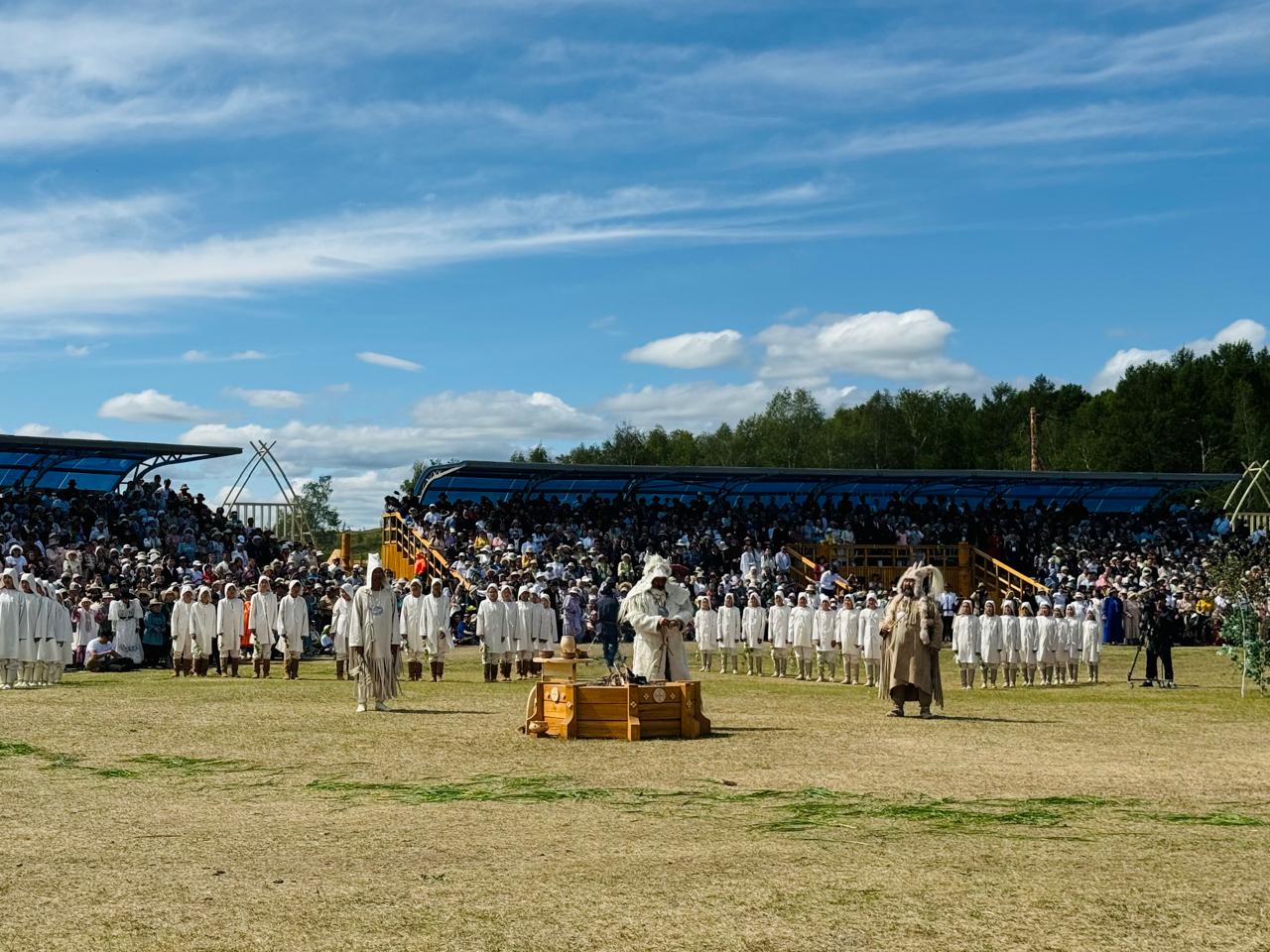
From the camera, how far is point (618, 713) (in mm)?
16344

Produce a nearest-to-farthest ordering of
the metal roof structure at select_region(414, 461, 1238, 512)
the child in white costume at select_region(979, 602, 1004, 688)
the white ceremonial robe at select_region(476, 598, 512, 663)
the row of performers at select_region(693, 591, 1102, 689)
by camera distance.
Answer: the white ceremonial robe at select_region(476, 598, 512, 663) → the child in white costume at select_region(979, 602, 1004, 688) → the row of performers at select_region(693, 591, 1102, 689) → the metal roof structure at select_region(414, 461, 1238, 512)

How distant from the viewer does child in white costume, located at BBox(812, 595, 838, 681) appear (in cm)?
2948

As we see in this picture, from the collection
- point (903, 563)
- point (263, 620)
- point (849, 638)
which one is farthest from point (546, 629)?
point (903, 563)

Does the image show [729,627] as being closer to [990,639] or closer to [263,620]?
[990,639]

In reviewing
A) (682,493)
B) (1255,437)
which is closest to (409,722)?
(682,493)

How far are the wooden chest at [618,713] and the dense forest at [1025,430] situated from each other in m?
66.7

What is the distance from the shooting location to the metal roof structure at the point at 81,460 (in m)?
44.0

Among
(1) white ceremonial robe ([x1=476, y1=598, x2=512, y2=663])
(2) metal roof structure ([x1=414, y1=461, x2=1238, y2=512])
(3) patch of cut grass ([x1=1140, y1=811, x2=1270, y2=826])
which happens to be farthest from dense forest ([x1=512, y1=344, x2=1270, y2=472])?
(3) patch of cut grass ([x1=1140, y1=811, x2=1270, y2=826])

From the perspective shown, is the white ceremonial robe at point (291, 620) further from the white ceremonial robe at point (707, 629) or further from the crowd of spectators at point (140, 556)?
the white ceremonial robe at point (707, 629)

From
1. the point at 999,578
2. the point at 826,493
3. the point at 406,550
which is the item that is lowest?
the point at 999,578

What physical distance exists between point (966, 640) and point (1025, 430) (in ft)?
238

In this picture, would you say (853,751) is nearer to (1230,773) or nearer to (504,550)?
(1230,773)

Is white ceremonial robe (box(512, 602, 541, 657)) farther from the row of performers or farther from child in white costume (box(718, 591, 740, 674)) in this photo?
child in white costume (box(718, 591, 740, 674))

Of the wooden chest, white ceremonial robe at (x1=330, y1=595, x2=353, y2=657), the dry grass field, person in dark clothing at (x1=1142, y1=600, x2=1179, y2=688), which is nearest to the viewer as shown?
the dry grass field
